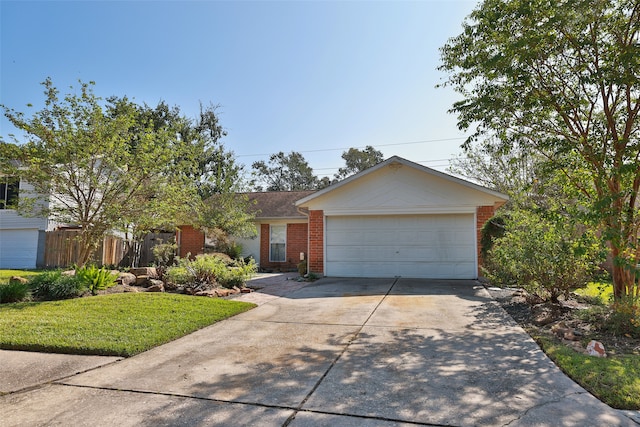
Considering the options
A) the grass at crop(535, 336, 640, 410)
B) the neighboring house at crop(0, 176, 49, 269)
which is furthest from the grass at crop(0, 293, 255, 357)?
the neighboring house at crop(0, 176, 49, 269)

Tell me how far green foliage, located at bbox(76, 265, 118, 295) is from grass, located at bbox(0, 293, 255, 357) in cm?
97

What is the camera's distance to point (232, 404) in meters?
3.11

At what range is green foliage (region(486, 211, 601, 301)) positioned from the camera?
6359 millimetres

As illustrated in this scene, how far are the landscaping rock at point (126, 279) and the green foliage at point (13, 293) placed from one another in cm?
215

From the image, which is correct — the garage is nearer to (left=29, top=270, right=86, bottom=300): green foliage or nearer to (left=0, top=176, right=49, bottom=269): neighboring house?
(left=29, top=270, right=86, bottom=300): green foliage

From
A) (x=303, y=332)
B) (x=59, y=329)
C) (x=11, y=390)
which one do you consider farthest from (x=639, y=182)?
(x=59, y=329)

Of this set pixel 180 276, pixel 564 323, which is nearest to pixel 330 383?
pixel 564 323

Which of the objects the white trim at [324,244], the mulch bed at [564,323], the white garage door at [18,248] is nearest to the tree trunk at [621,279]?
the mulch bed at [564,323]

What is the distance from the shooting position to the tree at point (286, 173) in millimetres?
42975

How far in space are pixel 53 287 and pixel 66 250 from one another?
10439mm

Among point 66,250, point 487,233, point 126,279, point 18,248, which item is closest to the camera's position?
point 126,279

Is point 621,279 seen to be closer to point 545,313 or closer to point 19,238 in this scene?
point 545,313

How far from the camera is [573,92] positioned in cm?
627

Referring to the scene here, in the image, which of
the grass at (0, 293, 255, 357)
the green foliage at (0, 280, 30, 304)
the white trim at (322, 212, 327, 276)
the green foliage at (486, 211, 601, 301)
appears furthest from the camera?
the white trim at (322, 212, 327, 276)
